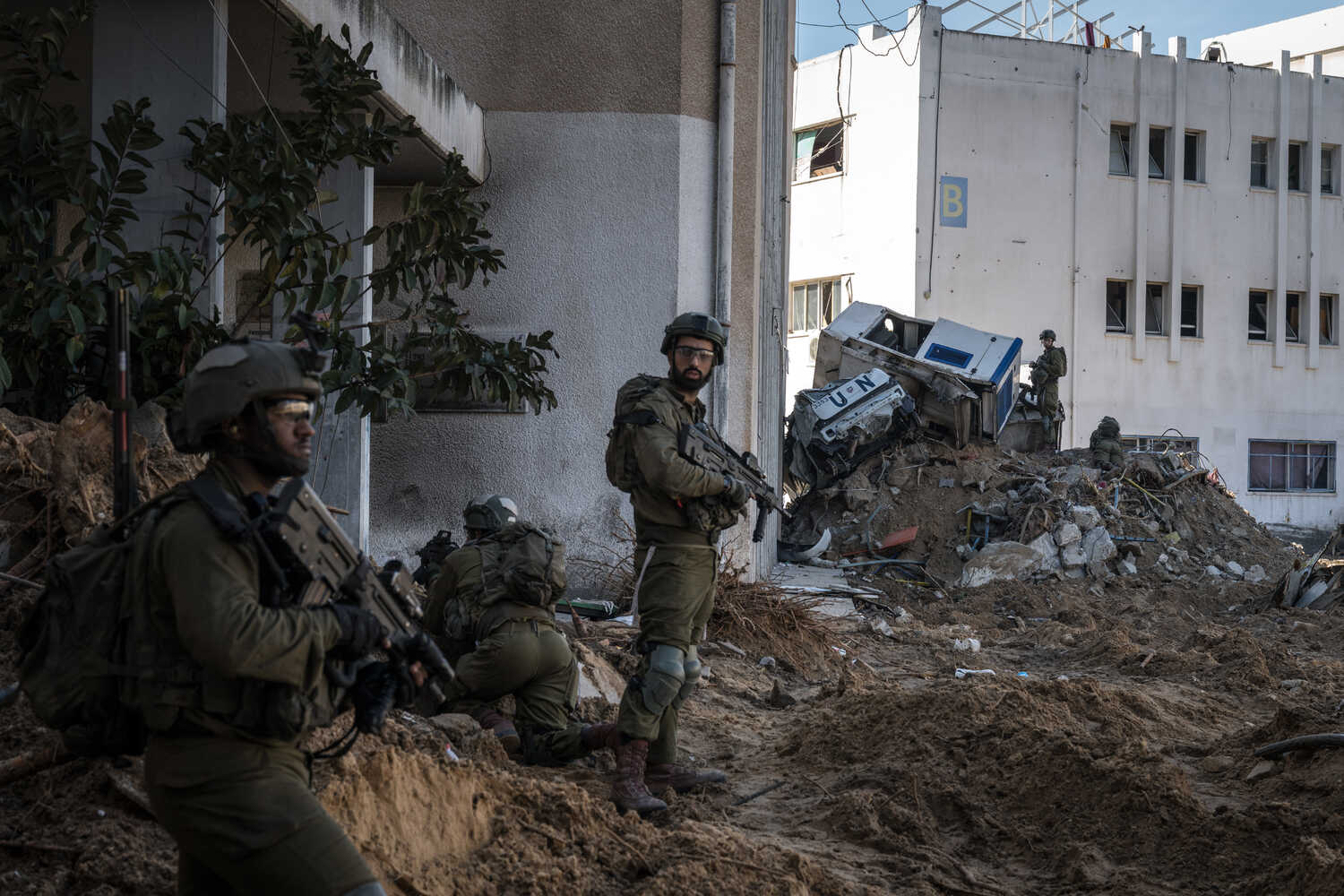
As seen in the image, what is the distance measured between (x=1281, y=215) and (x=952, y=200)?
22.6ft

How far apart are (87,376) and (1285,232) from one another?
22923mm

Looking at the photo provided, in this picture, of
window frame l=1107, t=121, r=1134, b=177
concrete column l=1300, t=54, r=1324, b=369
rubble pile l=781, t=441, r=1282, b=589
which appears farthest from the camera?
concrete column l=1300, t=54, r=1324, b=369

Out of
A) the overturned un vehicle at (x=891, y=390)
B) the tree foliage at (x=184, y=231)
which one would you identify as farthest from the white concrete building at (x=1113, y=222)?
the tree foliage at (x=184, y=231)

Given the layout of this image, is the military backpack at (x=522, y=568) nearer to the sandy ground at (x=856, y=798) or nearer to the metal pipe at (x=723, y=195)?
the sandy ground at (x=856, y=798)

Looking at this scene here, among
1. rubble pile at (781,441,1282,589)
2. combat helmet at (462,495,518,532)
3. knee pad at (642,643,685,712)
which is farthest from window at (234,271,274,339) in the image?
rubble pile at (781,441,1282,589)

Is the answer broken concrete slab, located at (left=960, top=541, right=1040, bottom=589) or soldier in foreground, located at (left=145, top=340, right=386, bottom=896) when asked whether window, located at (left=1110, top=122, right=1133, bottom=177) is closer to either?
broken concrete slab, located at (left=960, top=541, right=1040, bottom=589)

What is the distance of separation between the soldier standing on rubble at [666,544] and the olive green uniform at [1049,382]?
12.9 meters

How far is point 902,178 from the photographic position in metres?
21.1

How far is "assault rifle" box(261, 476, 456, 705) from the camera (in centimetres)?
224

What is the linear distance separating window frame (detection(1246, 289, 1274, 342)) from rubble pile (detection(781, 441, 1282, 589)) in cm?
857

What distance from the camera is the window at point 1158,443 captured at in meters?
21.6

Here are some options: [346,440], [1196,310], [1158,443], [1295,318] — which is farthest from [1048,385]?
[346,440]

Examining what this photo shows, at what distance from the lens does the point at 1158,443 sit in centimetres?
2173

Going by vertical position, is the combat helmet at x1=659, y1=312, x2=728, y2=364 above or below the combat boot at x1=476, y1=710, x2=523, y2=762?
above
